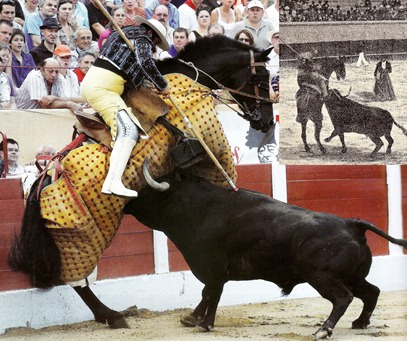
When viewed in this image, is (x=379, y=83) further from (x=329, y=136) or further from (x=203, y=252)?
(x=203, y=252)

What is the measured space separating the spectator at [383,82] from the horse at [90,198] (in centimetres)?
600

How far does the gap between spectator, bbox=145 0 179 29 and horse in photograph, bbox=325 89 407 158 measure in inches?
113

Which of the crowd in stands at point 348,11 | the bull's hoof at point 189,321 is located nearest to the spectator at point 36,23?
the bull's hoof at point 189,321

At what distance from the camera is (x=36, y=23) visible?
9.49 meters

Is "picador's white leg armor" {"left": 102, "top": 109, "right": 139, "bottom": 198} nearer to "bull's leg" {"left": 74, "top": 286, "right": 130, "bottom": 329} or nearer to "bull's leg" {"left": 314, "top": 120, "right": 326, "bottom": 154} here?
"bull's leg" {"left": 74, "top": 286, "right": 130, "bottom": 329}

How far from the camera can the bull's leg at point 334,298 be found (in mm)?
6645

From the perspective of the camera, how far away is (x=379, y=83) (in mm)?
13461

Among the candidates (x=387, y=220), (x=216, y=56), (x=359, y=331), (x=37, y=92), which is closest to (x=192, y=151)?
(x=216, y=56)

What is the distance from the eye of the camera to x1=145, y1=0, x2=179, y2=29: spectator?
1034 cm

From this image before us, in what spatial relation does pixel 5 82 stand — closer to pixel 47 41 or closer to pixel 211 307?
pixel 47 41

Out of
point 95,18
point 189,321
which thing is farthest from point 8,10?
point 189,321

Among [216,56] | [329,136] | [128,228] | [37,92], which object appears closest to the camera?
[216,56]

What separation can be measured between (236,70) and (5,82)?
204cm

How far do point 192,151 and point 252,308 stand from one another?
1.69 m
